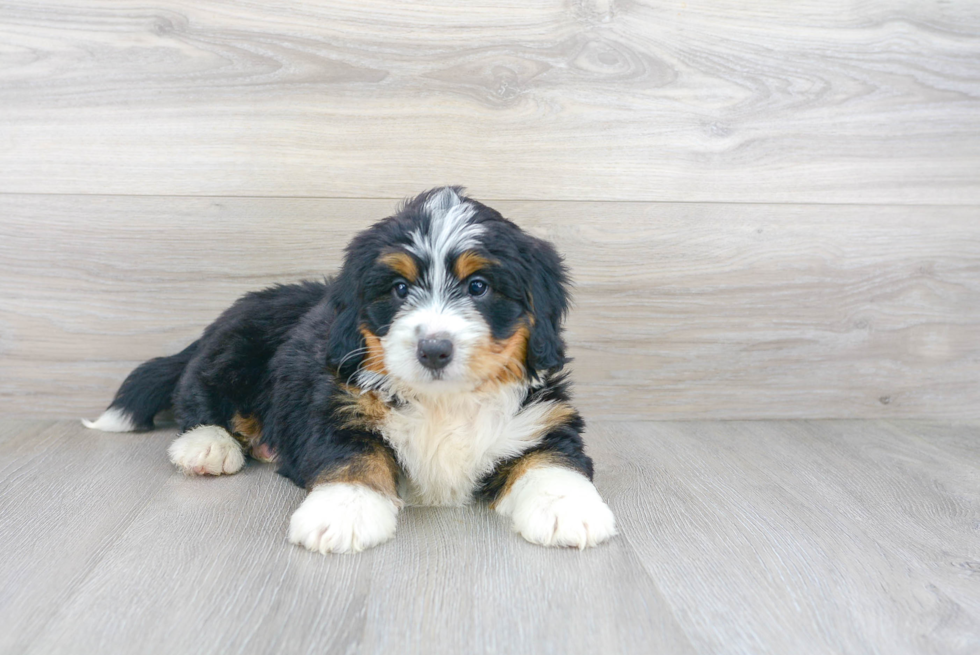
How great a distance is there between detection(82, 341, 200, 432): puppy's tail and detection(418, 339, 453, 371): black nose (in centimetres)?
127

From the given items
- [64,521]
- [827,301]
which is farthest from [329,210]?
[827,301]

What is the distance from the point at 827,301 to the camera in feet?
10.4

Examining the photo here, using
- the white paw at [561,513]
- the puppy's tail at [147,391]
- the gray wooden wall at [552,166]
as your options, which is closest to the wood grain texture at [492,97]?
the gray wooden wall at [552,166]

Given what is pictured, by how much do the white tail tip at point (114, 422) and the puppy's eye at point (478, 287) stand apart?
5.12 ft

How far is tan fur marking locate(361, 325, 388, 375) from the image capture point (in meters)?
2.03

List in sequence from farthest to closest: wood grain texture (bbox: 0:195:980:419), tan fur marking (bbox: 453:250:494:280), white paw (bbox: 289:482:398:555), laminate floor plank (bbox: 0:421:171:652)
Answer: wood grain texture (bbox: 0:195:980:419)
tan fur marking (bbox: 453:250:494:280)
white paw (bbox: 289:482:398:555)
laminate floor plank (bbox: 0:421:171:652)

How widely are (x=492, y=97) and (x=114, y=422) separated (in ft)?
5.96

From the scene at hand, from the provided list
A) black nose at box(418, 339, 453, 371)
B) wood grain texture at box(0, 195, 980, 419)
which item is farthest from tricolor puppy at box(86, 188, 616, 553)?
wood grain texture at box(0, 195, 980, 419)

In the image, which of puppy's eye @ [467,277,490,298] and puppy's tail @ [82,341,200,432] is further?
puppy's tail @ [82,341,200,432]

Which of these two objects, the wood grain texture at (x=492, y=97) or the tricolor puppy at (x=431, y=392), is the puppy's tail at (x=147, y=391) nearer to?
the tricolor puppy at (x=431, y=392)

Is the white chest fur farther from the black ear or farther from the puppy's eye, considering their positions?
the puppy's eye

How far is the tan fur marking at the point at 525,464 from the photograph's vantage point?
6.95 ft

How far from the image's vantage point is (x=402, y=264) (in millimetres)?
1976

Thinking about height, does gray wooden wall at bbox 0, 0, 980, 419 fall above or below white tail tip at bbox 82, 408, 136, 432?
above
